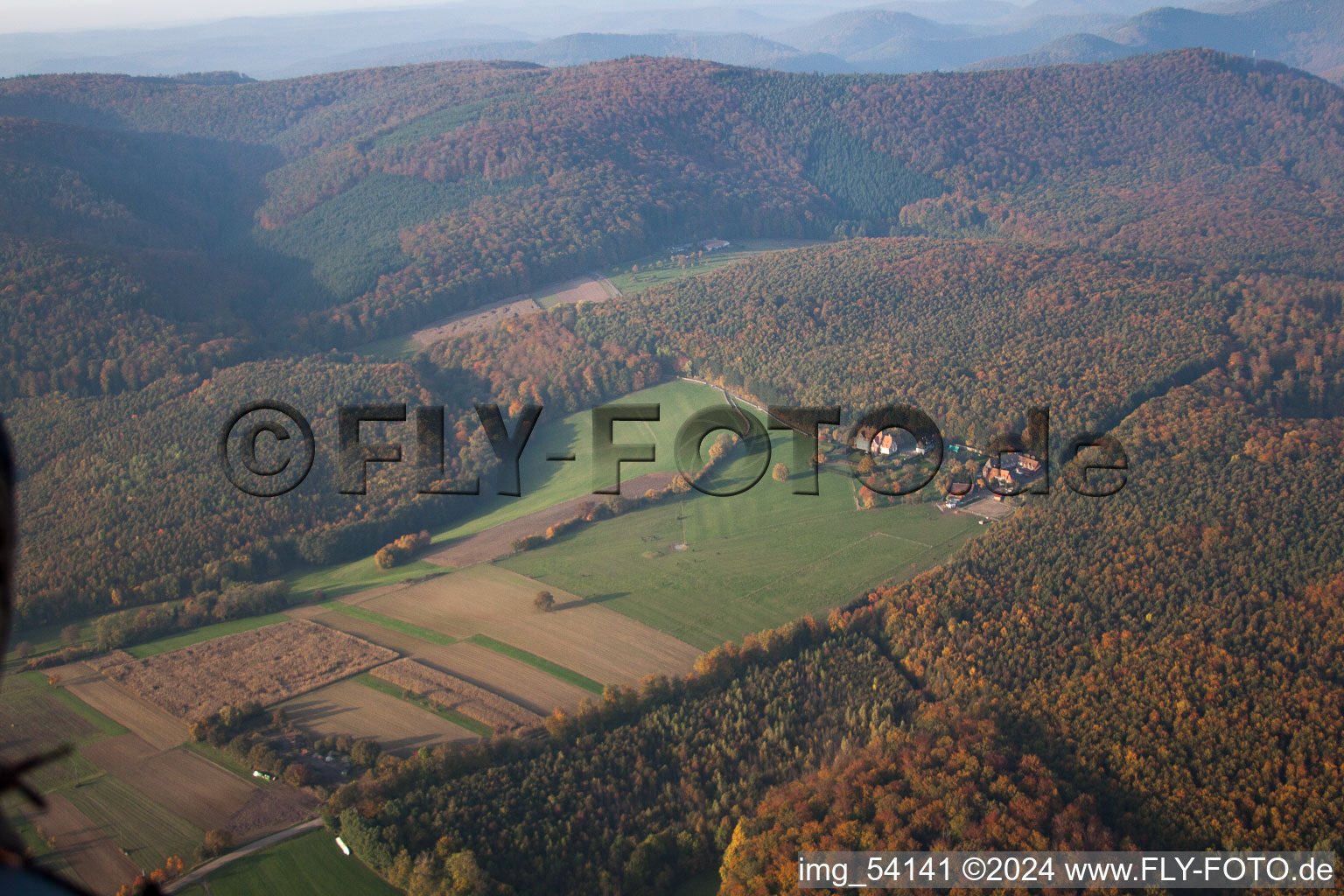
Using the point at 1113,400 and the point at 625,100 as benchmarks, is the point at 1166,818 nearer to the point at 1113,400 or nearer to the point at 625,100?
the point at 1113,400

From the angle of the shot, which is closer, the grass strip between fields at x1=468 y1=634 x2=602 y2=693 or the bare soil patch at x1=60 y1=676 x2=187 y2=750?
the bare soil patch at x1=60 y1=676 x2=187 y2=750

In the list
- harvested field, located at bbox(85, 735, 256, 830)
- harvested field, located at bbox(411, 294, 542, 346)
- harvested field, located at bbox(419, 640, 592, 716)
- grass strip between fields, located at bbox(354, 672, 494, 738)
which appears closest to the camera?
harvested field, located at bbox(85, 735, 256, 830)

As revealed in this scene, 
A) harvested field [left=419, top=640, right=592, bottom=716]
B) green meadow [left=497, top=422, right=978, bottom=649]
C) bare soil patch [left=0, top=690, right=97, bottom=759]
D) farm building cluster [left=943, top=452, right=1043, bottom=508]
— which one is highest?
farm building cluster [left=943, top=452, right=1043, bottom=508]

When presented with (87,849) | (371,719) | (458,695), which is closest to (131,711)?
(87,849)

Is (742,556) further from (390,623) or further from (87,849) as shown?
(87,849)

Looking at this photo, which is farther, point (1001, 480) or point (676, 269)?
point (676, 269)

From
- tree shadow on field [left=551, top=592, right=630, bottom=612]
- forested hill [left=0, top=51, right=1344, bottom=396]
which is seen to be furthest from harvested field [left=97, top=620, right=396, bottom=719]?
forested hill [left=0, top=51, right=1344, bottom=396]

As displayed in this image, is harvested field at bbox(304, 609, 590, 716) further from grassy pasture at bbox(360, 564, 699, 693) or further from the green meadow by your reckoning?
the green meadow
